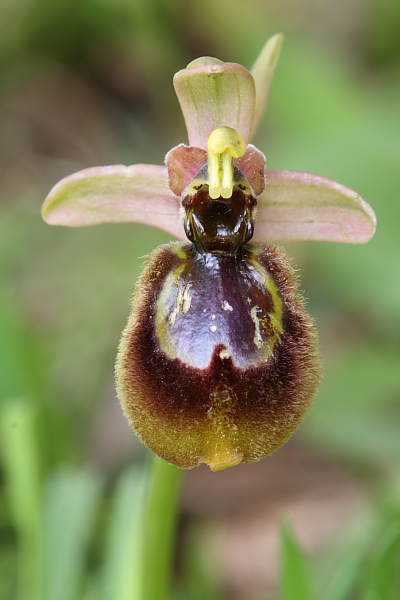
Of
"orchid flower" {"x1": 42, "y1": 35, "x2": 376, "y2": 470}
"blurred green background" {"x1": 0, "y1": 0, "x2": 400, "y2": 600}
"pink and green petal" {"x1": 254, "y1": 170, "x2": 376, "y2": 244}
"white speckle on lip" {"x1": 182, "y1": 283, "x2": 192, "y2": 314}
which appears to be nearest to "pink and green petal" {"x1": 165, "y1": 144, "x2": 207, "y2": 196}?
"orchid flower" {"x1": 42, "y1": 35, "x2": 376, "y2": 470}

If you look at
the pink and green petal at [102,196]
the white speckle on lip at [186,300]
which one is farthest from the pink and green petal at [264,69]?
the white speckle on lip at [186,300]

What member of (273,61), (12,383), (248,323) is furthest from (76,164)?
(248,323)

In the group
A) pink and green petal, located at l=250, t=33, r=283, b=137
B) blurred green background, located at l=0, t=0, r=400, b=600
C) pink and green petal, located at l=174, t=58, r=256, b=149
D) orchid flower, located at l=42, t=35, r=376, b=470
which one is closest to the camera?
orchid flower, located at l=42, t=35, r=376, b=470

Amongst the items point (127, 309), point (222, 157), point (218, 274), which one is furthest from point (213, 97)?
point (127, 309)

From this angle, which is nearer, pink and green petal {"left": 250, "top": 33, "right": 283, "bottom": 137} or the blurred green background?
pink and green petal {"left": 250, "top": 33, "right": 283, "bottom": 137}

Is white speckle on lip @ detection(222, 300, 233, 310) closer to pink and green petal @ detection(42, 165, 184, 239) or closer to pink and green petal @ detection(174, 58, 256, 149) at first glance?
pink and green petal @ detection(42, 165, 184, 239)

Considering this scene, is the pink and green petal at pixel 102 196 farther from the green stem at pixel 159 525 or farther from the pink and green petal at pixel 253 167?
the green stem at pixel 159 525
